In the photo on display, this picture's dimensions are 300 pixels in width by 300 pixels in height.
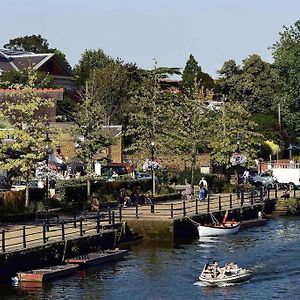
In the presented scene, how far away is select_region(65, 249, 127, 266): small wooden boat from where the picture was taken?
4916 centimetres

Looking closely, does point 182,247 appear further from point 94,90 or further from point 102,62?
point 102,62

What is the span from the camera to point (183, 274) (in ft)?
157

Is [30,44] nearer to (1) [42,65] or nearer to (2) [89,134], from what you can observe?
(1) [42,65]

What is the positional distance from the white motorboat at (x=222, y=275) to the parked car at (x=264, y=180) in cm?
4525

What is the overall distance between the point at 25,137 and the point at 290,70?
4177 centimetres

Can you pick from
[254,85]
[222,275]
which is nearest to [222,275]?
[222,275]

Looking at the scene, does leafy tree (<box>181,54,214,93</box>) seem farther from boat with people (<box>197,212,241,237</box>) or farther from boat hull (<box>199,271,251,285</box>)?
boat hull (<box>199,271,251,285</box>)

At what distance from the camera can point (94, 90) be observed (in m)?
117

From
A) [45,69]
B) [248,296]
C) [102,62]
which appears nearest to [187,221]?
[248,296]

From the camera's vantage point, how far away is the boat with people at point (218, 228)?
62.0 metres

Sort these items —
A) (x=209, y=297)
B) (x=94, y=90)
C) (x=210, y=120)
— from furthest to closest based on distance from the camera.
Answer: (x=94, y=90)
(x=210, y=120)
(x=209, y=297)

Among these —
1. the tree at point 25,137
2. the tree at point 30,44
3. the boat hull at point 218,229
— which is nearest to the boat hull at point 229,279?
the boat hull at point 218,229

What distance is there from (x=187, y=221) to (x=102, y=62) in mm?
88889

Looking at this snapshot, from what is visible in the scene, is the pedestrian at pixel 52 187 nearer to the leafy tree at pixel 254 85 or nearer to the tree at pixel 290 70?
the tree at pixel 290 70
